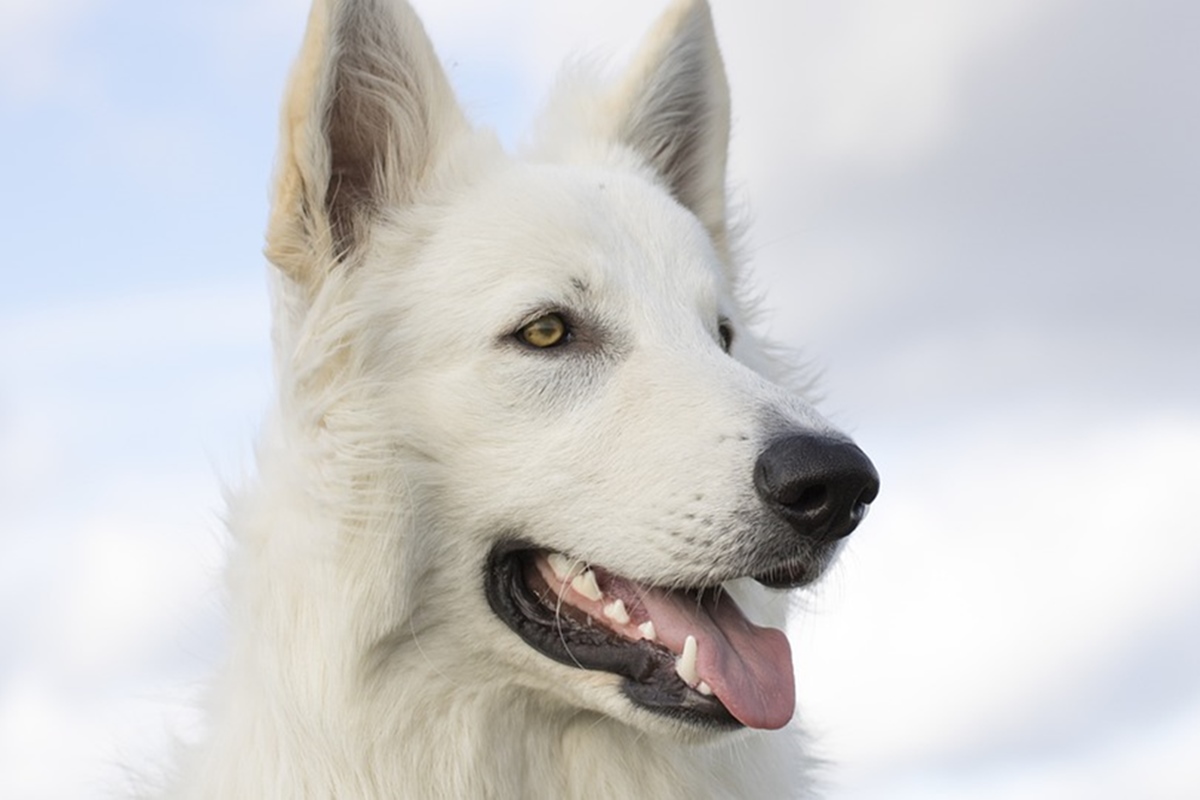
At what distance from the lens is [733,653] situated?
16.5 feet

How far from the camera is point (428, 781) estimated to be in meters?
5.14

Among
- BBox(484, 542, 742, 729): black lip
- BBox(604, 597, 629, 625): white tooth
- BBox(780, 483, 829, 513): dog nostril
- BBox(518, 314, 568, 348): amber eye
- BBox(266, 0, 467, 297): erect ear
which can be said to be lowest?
BBox(484, 542, 742, 729): black lip

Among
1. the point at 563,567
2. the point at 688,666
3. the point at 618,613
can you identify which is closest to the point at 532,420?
the point at 563,567

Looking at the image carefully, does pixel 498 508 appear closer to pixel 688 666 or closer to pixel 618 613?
pixel 618 613

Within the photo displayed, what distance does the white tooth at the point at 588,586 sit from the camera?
5.04 metres

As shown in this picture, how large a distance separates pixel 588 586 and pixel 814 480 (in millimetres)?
856

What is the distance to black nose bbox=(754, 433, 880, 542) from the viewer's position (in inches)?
184

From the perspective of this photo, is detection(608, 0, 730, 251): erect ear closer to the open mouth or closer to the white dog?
the white dog

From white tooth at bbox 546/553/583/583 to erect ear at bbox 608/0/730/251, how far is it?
1892mm

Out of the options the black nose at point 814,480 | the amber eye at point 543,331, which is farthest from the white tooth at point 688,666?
the amber eye at point 543,331

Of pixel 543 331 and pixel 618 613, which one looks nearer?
pixel 618 613

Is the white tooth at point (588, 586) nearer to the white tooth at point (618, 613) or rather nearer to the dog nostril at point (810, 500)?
the white tooth at point (618, 613)

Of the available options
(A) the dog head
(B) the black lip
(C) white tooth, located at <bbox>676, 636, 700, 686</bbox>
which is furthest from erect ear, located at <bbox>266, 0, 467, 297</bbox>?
(C) white tooth, located at <bbox>676, 636, 700, 686</bbox>

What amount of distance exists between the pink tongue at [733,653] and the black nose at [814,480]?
0.47 meters
